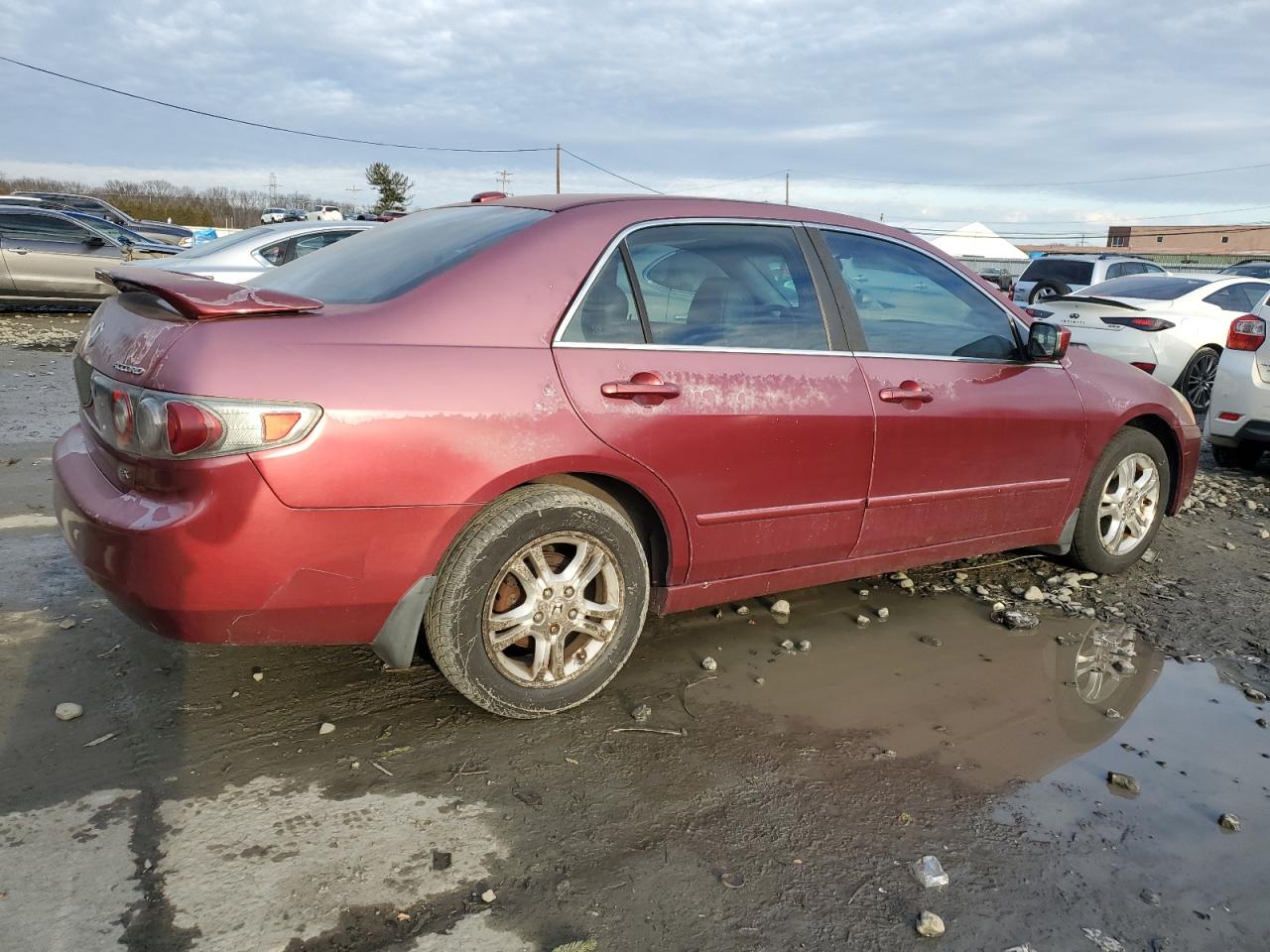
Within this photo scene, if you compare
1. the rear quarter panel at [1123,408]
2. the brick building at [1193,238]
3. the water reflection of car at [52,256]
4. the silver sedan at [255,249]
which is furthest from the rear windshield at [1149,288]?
the brick building at [1193,238]

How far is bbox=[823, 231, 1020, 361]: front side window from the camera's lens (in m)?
3.76

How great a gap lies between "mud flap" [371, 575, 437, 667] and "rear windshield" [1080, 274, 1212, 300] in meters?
9.01

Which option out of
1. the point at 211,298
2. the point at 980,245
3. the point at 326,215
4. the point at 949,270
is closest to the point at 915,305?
the point at 949,270

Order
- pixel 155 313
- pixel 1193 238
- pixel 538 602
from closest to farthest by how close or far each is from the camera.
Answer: pixel 155 313 < pixel 538 602 < pixel 1193 238

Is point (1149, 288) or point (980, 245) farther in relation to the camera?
point (980, 245)

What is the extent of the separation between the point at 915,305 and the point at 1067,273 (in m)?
14.4

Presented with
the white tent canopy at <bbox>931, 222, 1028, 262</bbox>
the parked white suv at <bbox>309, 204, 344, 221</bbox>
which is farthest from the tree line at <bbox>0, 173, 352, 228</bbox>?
the white tent canopy at <bbox>931, 222, 1028, 262</bbox>

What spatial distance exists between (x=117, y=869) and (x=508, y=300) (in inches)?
71.8

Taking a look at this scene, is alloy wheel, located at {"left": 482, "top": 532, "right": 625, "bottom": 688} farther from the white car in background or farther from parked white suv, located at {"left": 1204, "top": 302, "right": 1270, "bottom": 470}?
the white car in background

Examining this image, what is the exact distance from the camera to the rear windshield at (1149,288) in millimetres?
9844

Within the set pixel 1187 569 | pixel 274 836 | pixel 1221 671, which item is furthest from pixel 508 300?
pixel 1187 569

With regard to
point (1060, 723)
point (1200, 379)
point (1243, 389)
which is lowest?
point (1060, 723)

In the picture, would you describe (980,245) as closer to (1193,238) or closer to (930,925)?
(1193,238)

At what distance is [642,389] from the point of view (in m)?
3.05
